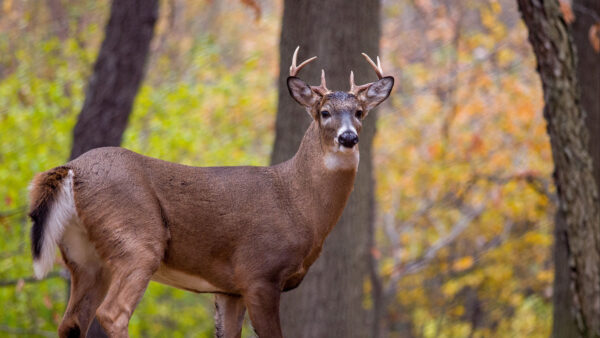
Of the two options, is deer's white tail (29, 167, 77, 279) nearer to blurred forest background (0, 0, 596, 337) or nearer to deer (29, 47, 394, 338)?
deer (29, 47, 394, 338)

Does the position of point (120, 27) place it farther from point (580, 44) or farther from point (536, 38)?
point (580, 44)

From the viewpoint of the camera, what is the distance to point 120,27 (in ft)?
30.8

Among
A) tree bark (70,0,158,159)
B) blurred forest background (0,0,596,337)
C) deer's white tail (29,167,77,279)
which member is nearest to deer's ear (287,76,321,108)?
deer's white tail (29,167,77,279)

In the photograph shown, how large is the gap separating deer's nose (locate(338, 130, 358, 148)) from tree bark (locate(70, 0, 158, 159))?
448cm

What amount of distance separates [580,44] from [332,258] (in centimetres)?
399

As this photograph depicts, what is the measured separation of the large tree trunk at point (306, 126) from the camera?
7.92 meters

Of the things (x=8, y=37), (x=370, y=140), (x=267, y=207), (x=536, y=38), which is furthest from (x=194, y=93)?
(x=267, y=207)

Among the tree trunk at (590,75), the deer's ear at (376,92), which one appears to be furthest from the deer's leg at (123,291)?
the tree trunk at (590,75)

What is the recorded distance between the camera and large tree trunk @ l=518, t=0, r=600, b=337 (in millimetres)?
7586

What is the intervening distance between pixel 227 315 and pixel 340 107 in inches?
60.7

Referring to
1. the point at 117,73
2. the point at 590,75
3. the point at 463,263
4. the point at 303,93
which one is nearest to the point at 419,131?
the point at 463,263

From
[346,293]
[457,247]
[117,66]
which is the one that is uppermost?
[117,66]

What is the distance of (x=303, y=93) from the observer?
5539 millimetres

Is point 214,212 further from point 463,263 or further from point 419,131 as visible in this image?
point 419,131
